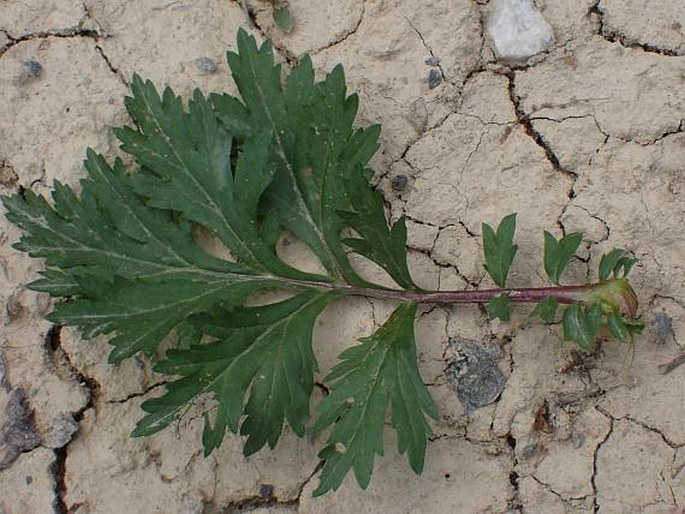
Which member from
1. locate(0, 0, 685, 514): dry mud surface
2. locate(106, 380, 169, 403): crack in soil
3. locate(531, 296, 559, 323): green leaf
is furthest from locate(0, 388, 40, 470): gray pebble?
locate(531, 296, 559, 323): green leaf

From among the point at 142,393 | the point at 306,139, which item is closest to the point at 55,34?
the point at 306,139

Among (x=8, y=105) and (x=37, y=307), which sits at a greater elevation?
(x=8, y=105)

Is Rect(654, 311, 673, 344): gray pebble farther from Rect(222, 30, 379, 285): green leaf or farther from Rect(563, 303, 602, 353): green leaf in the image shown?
Rect(222, 30, 379, 285): green leaf

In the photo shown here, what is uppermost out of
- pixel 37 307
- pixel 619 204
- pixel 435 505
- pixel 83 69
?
pixel 83 69

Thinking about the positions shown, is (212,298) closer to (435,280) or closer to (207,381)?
(207,381)

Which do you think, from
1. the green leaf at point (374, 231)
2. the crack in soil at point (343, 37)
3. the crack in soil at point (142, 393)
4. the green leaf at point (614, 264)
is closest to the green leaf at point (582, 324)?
the green leaf at point (614, 264)

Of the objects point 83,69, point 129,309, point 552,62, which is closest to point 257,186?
point 129,309

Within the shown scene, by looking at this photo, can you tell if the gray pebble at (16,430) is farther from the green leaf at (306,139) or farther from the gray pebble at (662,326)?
the gray pebble at (662,326)
